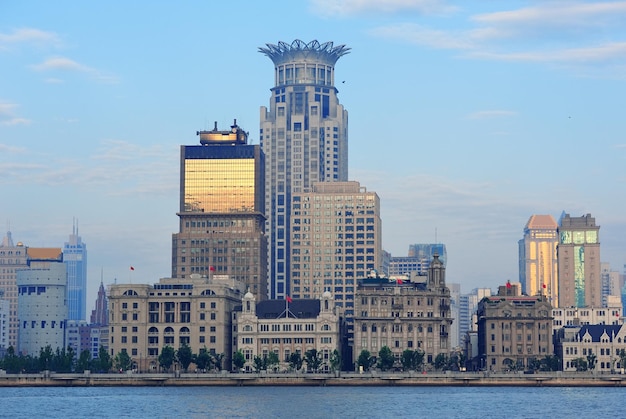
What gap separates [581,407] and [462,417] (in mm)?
26683

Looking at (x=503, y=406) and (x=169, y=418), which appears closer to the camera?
(x=169, y=418)

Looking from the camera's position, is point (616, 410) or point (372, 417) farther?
point (616, 410)

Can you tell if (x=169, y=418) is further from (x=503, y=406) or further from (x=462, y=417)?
(x=503, y=406)

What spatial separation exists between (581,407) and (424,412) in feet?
83.6

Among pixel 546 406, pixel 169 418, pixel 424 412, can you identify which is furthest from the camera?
pixel 546 406

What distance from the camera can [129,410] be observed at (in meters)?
190

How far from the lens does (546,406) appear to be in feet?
641

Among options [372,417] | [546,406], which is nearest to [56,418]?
[372,417]

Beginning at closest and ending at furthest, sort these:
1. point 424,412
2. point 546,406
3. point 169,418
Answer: point 169,418
point 424,412
point 546,406

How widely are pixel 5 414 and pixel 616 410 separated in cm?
8432

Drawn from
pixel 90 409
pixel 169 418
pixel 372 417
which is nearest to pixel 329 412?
pixel 372 417

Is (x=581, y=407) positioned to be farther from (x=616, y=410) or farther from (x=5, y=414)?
(x=5, y=414)

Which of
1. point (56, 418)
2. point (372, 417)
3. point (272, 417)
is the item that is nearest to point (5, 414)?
point (56, 418)

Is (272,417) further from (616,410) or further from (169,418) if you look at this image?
(616,410)
